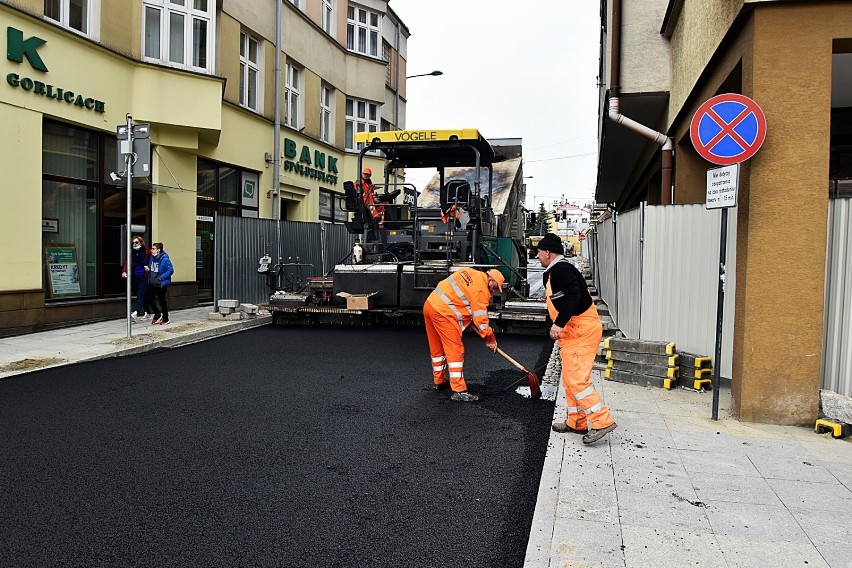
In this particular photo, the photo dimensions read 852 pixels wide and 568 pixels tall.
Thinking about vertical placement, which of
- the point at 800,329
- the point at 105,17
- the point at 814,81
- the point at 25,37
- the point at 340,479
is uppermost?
the point at 105,17

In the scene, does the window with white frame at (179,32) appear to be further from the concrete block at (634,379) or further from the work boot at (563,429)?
the work boot at (563,429)

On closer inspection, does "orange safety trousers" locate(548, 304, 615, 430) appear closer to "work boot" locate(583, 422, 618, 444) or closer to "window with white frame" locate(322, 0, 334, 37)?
"work boot" locate(583, 422, 618, 444)

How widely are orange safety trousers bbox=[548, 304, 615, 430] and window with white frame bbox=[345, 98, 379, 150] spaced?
1858 cm

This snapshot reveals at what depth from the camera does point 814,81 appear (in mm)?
5113

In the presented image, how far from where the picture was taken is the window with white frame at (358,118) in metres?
22.9

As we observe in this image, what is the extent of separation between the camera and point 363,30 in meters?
23.2

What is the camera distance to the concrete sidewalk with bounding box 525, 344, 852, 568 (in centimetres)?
314

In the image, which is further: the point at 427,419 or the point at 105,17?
the point at 105,17

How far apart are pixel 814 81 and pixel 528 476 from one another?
144 inches

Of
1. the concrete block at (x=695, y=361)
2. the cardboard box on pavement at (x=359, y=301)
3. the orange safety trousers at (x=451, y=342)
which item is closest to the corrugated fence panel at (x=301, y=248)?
the cardboard box on pavement at (x=359, y=301)

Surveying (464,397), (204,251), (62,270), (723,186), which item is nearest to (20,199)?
(62,270)

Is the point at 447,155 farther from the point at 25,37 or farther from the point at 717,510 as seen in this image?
the point at 717,510

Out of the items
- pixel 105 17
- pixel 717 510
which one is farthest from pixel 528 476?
pixel 105 17

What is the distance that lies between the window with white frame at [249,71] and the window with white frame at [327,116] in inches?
155
